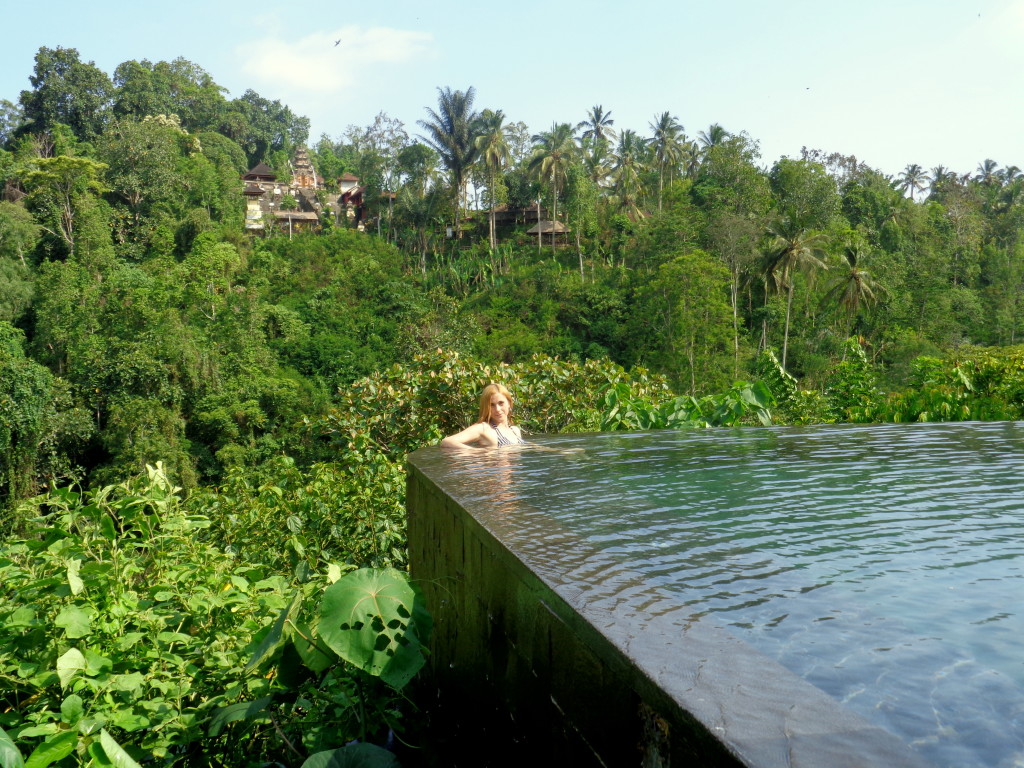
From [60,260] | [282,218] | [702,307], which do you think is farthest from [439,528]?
[282,218]

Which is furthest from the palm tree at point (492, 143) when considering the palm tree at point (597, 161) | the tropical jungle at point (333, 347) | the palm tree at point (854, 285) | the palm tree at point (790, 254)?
the palm tree at point (854, 285)

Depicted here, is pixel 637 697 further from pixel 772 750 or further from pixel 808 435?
pixel 808 435

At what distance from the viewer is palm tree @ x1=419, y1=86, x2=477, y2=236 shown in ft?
129

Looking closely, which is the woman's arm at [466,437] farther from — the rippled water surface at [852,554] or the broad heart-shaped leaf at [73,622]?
the broad heart-shaped leaf at [73,622]

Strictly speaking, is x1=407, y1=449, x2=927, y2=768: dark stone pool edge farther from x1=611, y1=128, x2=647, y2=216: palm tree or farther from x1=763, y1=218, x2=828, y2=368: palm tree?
x1=611, y1=128, x2=647, y2=216: palm tree

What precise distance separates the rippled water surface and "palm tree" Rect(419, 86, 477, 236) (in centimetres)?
3832

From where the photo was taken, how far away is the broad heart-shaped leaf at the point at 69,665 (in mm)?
1671

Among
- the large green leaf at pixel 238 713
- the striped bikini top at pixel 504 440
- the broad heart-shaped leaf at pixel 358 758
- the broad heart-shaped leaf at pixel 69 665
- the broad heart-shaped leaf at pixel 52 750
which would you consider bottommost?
the broad heart-shaped leaf at pixel 358 758

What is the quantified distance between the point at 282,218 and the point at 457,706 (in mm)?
47057

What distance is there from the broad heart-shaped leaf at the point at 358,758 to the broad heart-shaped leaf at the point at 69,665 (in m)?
0.55

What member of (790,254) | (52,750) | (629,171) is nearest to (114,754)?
(52,750)

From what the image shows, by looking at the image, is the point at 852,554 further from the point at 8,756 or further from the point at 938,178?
the point at 938,178

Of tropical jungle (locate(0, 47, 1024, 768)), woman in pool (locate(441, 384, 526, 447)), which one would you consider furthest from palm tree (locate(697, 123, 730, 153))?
woman in pool (locate(441, 384, 526, 447))

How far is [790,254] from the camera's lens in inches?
1192
